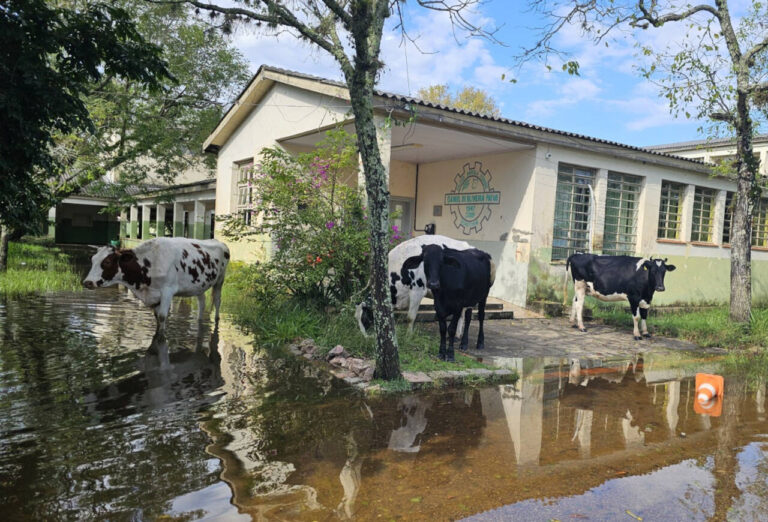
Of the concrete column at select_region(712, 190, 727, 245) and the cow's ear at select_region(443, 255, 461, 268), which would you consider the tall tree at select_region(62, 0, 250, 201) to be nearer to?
the cow's ear at select_region(443, 255, 461, 268)

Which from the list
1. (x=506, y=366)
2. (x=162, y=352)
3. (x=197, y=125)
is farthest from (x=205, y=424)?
(x=197, y=125)

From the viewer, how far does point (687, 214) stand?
50.6 feet

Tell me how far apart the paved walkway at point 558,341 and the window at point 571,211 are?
235cm

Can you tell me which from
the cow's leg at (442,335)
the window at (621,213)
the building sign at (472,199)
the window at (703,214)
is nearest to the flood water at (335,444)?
the cow's leg at (442,335)

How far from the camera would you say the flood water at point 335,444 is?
331 cm

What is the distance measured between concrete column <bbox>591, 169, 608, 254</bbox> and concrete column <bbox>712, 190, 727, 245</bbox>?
5.69 metres

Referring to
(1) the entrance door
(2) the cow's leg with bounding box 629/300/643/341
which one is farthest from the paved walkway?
(1) the entrance door

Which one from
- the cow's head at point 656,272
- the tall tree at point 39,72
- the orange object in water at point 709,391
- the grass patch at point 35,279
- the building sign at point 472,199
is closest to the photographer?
the tall tree at point 39,72

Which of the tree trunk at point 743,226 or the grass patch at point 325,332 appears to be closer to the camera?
the grass patch at point 325,332

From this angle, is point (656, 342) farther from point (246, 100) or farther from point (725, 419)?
point (246, 100)

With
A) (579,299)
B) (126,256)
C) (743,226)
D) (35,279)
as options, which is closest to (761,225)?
(743,226)

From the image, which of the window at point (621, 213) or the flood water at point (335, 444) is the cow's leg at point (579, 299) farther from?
the flood water at point (335, 444)

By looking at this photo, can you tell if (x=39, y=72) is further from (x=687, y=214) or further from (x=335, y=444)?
Answer: (x=687, y=214)

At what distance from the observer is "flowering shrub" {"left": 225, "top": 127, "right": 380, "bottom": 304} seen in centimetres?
841
